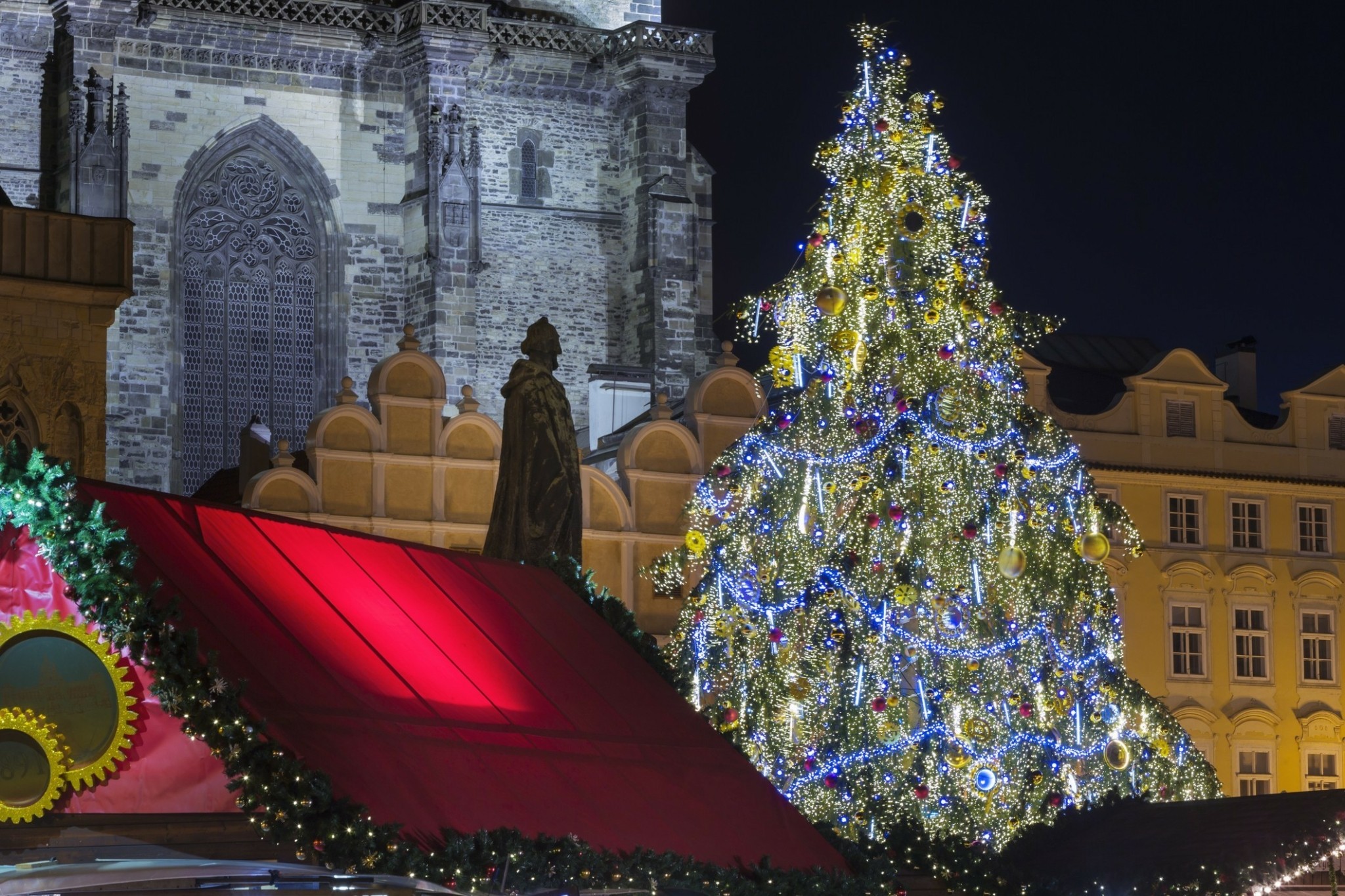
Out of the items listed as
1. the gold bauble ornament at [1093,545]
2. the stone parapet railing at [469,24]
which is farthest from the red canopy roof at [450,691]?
the stone parapet railing at [469,24]

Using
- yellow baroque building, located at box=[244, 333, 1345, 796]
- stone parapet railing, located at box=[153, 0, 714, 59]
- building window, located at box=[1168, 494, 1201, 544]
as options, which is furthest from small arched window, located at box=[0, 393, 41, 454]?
stone parapet railing, located at box=[153, 0, 714, 59]

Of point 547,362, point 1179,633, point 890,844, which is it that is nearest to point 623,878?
point 890,844

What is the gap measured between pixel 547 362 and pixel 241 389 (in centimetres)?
2042

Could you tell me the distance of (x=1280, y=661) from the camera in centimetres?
3241

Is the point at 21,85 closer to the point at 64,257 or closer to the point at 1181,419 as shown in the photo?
the point at 64,257

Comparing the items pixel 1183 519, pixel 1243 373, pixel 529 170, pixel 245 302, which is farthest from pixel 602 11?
pixel 1183 519

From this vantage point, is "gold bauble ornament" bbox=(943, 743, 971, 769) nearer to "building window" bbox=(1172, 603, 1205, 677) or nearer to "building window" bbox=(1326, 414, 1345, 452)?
"building window" bbox=(1172, 603, 1205, 677)

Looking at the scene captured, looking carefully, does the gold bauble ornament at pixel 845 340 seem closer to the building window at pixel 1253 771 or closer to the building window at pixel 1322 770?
the building window at pixel 1253 771

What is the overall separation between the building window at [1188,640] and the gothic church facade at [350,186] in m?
9.35

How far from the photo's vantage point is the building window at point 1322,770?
32.0 metres

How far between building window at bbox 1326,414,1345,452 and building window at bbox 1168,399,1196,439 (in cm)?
209

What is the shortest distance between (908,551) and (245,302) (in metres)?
22.3

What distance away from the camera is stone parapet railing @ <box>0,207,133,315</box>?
20.8 meters

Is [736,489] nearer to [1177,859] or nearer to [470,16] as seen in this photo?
[1177,859]
